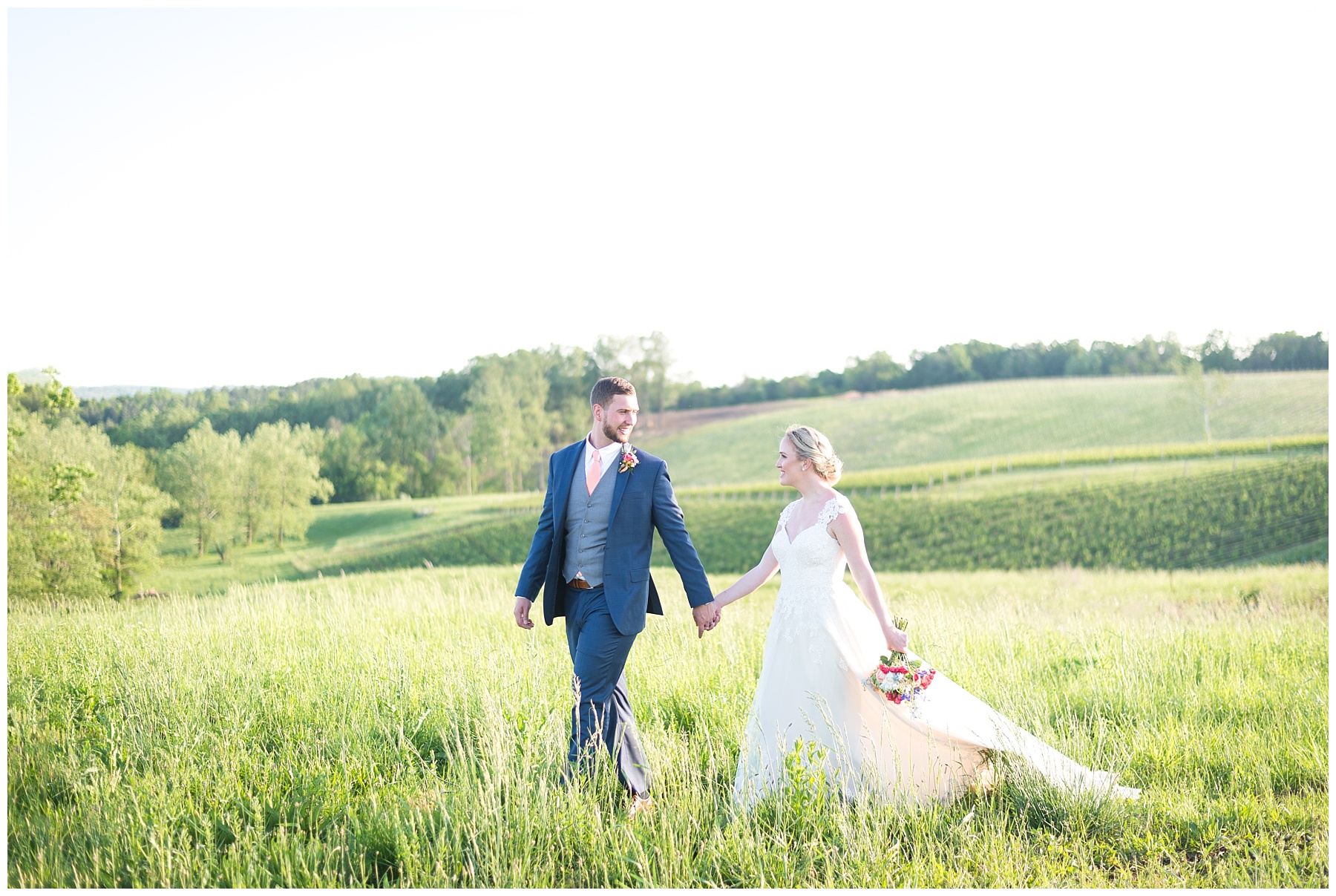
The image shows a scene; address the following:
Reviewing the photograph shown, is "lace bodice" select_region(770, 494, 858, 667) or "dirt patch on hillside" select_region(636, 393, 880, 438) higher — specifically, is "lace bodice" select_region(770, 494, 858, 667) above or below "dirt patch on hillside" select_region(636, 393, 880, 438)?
below

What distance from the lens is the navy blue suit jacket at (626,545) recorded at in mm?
4379

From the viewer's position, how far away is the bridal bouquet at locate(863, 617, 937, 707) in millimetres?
4223

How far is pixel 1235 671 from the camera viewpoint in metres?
6.67

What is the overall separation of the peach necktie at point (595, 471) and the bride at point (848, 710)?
1079 mm

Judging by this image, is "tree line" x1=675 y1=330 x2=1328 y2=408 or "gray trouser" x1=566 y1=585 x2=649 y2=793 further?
"tree line" x1=675 y1=330 x2=1328 y2=408

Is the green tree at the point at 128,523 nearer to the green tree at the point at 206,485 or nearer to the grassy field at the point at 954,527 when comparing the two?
the grassy field at the point at 954,527

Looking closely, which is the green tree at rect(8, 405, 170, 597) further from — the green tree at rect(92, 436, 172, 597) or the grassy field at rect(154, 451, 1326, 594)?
the grassy field at rect(154, 451, 1326, 594)

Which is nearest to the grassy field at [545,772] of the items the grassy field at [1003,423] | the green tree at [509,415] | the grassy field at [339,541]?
the grassy field at [339,541]

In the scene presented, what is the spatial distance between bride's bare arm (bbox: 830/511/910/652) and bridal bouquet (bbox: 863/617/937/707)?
3.1 inches

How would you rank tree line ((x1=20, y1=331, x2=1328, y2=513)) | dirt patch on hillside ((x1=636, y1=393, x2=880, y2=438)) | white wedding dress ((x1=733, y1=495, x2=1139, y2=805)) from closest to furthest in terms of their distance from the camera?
white wedding dress ((x1=733, y1=495, x2=1139, y2=805)) < tree line ((x1=20, y1=331, x2=1328, y2=513)) < dirt patch on hillside ((x1=636, y1=393, x2=880, y2=438))

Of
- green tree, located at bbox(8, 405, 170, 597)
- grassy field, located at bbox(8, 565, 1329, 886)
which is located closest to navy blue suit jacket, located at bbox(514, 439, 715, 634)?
grassy field, located at bbox(8, 565, 1329, 886)

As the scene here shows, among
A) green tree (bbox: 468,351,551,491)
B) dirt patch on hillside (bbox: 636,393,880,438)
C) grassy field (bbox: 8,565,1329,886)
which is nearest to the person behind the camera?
grassy field (bbox: 8,565,1329,886)

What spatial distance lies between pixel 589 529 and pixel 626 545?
0.82 ft

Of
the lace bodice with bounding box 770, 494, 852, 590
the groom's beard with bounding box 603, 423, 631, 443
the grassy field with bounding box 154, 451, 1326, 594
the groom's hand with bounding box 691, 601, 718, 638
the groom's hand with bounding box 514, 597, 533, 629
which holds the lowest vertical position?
the grassy field with bounding box 154, 451, 1326, 594
